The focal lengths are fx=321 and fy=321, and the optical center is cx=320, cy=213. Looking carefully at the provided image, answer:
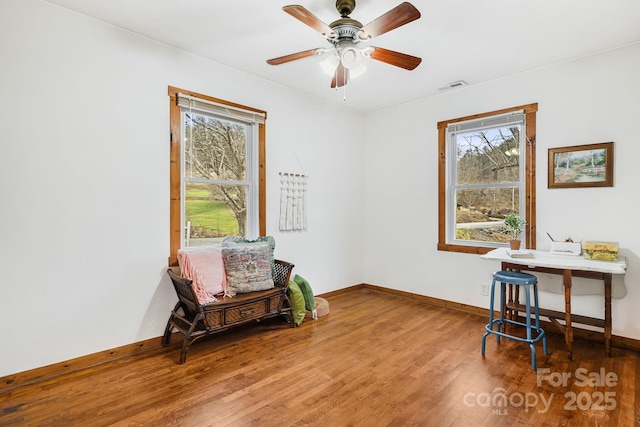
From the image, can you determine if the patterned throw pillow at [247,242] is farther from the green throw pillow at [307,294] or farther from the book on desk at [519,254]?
the book on desk at [519,254]

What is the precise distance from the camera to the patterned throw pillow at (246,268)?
9.87ft

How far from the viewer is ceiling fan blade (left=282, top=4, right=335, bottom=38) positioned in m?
1.88

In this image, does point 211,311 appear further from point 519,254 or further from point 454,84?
point 454,84

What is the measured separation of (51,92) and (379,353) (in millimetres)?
3282

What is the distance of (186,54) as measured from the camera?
10.1 feet

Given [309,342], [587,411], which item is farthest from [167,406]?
[587,411]

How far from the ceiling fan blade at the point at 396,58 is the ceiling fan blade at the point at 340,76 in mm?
308

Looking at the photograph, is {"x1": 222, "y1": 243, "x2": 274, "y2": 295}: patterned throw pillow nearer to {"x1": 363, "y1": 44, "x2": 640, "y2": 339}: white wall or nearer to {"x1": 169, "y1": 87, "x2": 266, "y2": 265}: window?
{"x1": 169, "y1": 87, "x2": 266, "y2": 265}: window

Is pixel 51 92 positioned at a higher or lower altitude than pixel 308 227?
higher

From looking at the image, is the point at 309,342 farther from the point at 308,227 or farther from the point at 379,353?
the point at 308,227

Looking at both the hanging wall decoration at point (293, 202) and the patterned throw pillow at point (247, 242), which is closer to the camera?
the patterned throw pillow at point (247, 242)

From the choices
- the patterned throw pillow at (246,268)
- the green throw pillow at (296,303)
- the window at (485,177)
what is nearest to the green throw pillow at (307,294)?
the green throw pillow at (296,303)

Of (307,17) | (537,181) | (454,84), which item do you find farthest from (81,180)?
(537,181)

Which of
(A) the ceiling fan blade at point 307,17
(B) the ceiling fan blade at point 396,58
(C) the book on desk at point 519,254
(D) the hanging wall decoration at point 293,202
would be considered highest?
(A) the ceiling fan blade at point 307,17
